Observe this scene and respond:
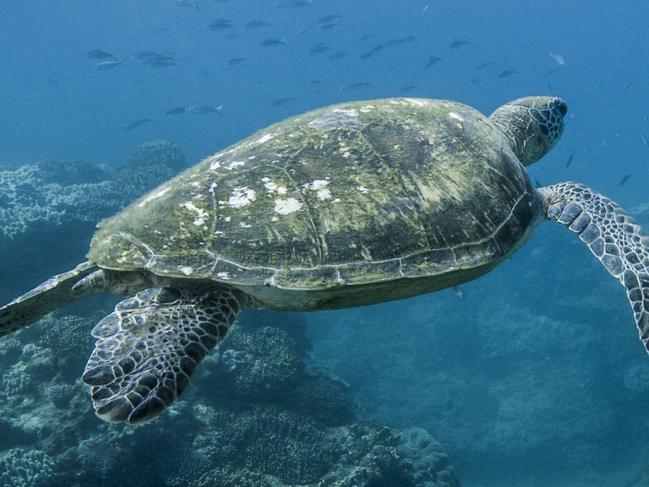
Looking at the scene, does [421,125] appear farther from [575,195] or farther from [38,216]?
[38,216]

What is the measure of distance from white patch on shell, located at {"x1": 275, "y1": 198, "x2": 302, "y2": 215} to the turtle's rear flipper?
4.67ft

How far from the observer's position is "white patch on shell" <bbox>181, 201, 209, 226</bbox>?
2.81 m

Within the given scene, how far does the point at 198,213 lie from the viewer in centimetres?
285

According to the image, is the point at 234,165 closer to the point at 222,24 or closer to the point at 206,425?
the point at 206,425

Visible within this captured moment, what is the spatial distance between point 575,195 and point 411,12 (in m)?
124

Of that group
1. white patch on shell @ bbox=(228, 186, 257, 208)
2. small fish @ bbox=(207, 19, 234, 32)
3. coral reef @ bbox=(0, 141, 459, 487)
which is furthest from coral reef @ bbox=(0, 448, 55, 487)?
small fish @ bbox=(207, 19, 234, 32)

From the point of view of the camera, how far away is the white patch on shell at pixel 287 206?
280cm

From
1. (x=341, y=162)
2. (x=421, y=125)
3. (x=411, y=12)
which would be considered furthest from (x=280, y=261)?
(x=411, y=12)

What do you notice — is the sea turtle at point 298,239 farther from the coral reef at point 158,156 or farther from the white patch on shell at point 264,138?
the coral reef at point 158,156

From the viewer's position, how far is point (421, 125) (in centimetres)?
342

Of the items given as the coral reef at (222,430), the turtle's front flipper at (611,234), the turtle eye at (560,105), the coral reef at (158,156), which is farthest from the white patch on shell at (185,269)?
the coral reef at (158,156)

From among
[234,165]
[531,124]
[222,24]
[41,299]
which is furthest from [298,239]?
[222,24]

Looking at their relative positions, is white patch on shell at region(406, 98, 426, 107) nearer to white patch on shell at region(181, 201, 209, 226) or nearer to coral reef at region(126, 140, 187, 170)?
white patch on shell at region(181, 201, 209, 226)

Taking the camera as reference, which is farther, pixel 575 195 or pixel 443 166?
pixel 575 195
